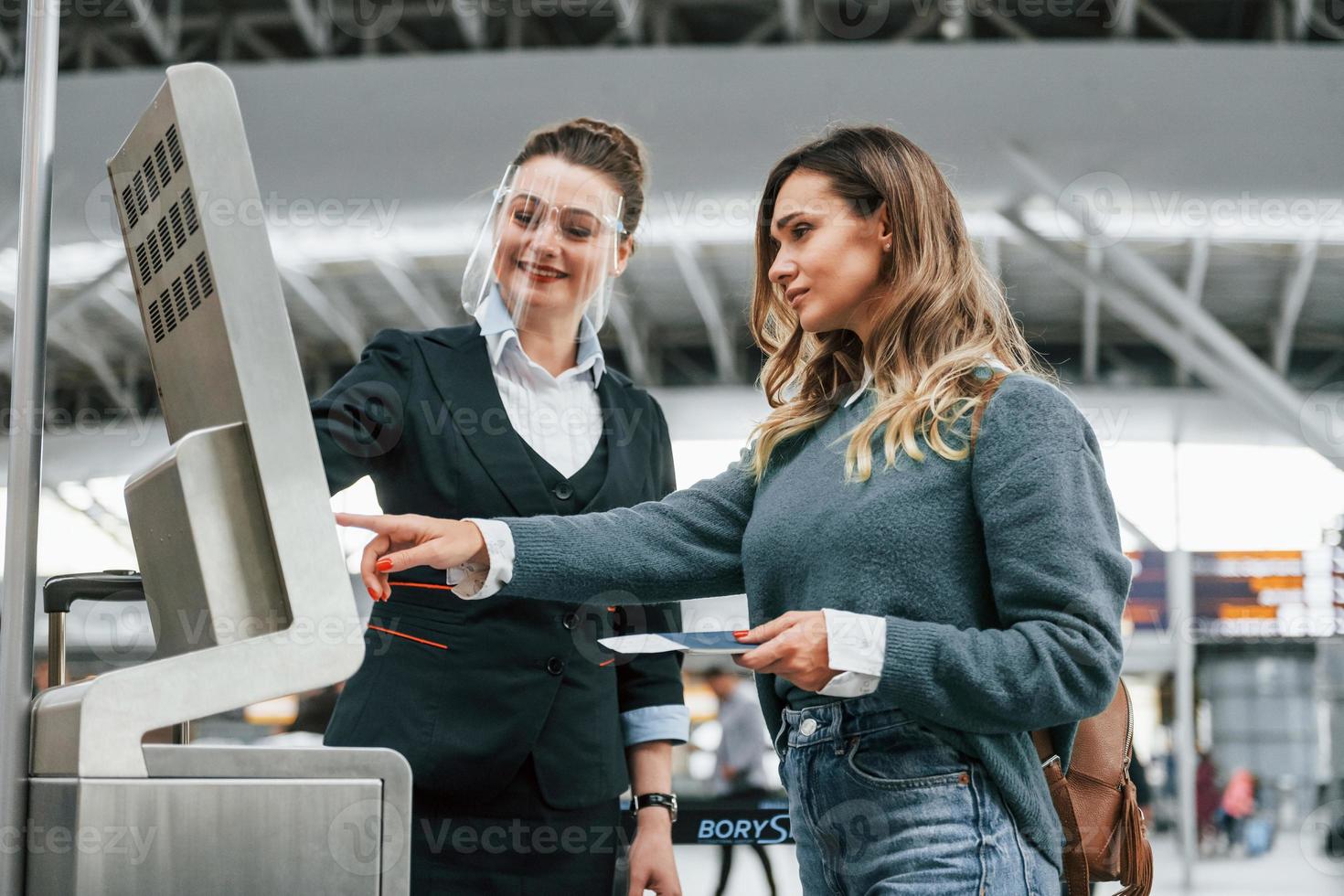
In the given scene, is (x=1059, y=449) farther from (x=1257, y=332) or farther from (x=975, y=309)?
(x=1257, y=332)

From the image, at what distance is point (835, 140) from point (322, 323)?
357 inches

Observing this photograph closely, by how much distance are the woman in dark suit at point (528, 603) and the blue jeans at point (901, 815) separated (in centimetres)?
32

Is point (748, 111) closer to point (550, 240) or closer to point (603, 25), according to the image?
point (603, 25)

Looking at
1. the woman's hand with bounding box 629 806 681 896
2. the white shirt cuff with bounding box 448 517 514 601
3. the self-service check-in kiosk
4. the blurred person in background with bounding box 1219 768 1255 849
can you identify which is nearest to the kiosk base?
the self-service check-in kiosk

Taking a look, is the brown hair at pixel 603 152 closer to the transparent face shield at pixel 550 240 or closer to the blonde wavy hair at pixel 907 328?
the transparent face shield at pixel 550 240

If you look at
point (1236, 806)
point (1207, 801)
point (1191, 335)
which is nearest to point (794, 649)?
point (1191, 335)

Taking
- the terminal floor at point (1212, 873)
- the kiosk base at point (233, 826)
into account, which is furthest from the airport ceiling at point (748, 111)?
the kiosk base at point (233, 826)

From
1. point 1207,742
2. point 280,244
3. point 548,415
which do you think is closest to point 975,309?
point 548,415

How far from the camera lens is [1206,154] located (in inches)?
245

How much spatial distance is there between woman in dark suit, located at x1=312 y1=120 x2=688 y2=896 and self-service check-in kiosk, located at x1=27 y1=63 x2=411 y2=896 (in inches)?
14.8

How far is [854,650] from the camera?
40.5 inches

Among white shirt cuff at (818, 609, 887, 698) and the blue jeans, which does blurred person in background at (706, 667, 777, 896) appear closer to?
the blue jeans

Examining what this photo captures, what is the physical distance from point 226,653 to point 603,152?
1.03 meters

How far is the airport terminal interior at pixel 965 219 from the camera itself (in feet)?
20.5
